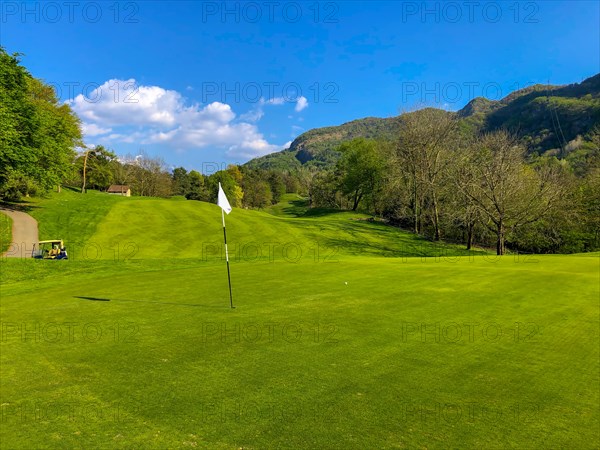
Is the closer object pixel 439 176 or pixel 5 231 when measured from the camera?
pixel 5 231

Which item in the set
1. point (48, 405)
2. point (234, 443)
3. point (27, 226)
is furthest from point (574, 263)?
point (27, 226)

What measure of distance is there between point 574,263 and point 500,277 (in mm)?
7072

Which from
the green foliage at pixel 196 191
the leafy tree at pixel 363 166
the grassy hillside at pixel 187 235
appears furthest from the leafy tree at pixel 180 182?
the grassy hillside at pixel 187 235

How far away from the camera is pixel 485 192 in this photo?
39.8 m

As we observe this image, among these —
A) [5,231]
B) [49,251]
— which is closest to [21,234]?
[5,231]

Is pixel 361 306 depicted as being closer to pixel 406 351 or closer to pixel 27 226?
pixel 406 351

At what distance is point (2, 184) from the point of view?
37.7m

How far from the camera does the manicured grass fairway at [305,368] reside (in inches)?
180

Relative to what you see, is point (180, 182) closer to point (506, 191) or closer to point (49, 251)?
point (49, 251)

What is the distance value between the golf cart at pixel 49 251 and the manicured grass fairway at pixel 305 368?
1749 cm

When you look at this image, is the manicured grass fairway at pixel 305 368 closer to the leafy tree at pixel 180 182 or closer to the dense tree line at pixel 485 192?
the dense tree line at pixel 485 192

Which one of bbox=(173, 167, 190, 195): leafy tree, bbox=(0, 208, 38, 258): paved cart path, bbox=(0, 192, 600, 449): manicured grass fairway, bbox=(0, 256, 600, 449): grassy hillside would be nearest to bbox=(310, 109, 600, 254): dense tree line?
bbox=(0, 192, 600, 449): manicured grass fairway

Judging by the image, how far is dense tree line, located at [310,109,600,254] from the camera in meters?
40.7

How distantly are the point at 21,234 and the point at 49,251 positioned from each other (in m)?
6.26
